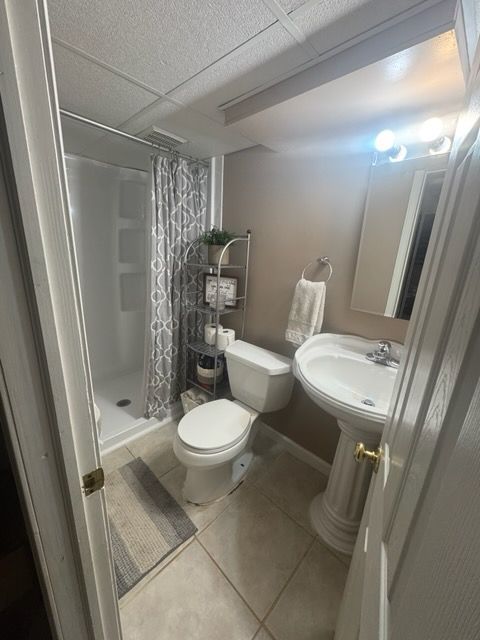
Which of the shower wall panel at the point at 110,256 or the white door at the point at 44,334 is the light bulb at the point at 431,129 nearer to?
the white door at the point at 44,334

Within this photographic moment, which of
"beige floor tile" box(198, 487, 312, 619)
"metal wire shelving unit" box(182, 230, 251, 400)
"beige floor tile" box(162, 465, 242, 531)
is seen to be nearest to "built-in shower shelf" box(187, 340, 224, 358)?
"metal wire shelving unit" box(182, 230, 251, 400)

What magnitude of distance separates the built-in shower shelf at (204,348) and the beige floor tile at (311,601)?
3.99 ft

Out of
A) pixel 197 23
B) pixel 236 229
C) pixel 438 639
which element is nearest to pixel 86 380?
pixel 438 639

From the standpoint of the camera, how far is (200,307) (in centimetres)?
205

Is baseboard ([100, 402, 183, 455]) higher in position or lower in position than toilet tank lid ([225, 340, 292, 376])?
lower

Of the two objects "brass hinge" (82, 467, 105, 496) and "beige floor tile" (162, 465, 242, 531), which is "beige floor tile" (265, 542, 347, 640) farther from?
"brass hinge" (82, 467, 105, 496)

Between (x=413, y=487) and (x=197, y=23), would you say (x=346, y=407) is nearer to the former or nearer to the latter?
(x=413, y=487)

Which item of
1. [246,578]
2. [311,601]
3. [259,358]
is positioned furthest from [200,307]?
[311,601]

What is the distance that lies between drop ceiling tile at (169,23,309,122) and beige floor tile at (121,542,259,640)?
211cm

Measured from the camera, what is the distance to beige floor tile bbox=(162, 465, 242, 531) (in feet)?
4.50

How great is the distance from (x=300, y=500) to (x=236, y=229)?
1.83 metres

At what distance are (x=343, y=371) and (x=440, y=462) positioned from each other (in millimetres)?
1065

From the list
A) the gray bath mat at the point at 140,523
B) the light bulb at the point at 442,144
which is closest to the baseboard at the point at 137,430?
the gray bath mat at the point at 140,523

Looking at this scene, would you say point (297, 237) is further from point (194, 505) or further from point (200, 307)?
point (194, 505)
